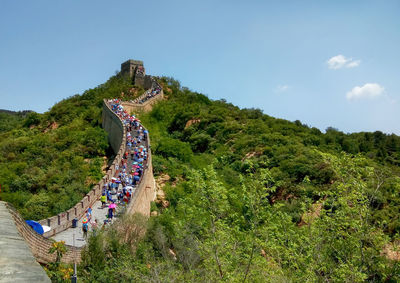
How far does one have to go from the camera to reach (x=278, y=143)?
32344 millimetres

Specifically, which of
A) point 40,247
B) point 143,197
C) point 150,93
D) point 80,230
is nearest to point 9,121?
point 150,93

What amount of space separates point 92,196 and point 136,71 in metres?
35.1

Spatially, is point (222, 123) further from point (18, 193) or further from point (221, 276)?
point (221, 276)

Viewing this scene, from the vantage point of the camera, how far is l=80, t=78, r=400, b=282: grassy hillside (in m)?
8.69

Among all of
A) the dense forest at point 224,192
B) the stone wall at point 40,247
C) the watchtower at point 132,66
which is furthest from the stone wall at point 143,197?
the watchtower at point 132,66

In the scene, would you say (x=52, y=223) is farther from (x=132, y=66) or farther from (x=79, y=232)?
(x=132, y=66)

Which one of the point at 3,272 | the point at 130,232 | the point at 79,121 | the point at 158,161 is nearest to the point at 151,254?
the point at 130,232

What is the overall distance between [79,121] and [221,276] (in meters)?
30.7

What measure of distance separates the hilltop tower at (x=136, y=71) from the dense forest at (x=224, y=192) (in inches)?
65.0

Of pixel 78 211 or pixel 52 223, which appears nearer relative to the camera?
pixel 52 223

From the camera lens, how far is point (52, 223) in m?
12.8

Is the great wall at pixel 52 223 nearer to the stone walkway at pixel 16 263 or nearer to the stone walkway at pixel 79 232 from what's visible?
the stone walkway at pixel 16 263

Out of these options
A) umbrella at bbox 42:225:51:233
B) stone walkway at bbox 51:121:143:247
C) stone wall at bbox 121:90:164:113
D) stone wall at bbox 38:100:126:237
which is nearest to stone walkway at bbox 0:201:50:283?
stone walkway at bbox 51:121:143:247

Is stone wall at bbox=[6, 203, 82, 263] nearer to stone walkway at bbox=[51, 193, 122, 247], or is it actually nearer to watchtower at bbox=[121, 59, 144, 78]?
stone walkway at bbox=[51, 193, 122, 247]
